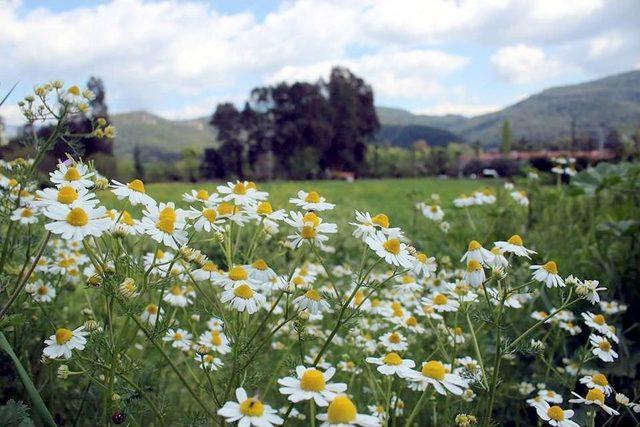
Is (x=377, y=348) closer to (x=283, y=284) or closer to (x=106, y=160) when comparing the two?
(x=283, y=284)

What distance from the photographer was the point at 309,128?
129ft

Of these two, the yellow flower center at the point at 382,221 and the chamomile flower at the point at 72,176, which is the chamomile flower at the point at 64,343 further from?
the yellow flower center at the point at 382,221

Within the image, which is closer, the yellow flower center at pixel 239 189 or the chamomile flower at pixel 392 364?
the chamomile flower at pixel 392 364

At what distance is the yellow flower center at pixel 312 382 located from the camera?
3.19 ft

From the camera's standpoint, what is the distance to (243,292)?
1210 millimetres

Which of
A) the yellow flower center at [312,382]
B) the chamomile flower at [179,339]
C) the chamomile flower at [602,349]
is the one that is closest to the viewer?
the yellow flower center at [312,382]

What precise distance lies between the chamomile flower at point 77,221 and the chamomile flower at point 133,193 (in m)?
0.13

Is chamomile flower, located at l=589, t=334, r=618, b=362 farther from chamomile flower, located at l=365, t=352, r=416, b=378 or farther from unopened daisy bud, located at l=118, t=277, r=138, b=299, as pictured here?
unopened daisy bud, located at l=118, t=277, r=138, b=299

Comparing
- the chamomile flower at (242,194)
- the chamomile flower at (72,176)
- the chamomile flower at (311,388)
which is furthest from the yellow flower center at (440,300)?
the chamomile flower at (72,176)

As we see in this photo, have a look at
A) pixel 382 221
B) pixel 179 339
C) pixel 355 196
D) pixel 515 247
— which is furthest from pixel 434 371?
pixel 355 196

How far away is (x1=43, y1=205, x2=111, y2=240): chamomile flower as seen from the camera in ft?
3.39

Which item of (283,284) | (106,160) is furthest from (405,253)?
(106,160)

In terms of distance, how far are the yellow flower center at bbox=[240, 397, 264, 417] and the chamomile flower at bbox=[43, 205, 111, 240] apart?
0.42 meters

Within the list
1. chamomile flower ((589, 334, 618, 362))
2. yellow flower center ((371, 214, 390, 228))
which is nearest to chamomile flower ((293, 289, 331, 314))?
yellow flower center ((371, 214, 390, 228))
